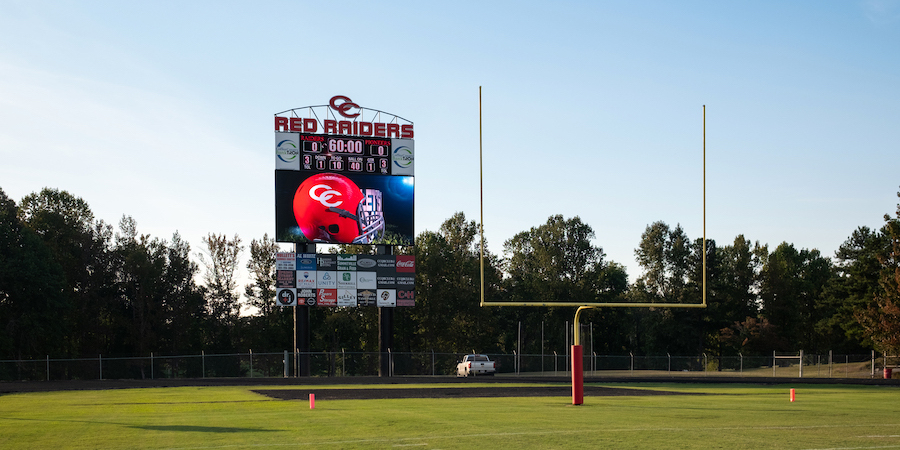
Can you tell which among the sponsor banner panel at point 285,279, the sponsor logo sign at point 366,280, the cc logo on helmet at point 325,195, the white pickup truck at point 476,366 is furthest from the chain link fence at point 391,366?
the cc logo on helmet at point 325,195

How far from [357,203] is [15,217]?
96.1 ft

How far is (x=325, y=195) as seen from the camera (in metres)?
41.1

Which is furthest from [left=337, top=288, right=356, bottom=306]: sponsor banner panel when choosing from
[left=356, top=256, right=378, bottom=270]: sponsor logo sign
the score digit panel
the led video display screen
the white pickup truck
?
the white pickup truck

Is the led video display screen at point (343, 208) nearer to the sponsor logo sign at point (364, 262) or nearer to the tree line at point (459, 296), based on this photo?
the sponsor logo sign at point (364, 262)

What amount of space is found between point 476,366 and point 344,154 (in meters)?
14.4

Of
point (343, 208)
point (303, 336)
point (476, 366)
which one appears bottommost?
point (476, 366)

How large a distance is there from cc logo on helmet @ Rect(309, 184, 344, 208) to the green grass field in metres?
20.4

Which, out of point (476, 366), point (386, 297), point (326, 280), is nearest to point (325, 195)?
point (326, 280)

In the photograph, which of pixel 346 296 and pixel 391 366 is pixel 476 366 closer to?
pixel 391 366

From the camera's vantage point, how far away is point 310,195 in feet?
134

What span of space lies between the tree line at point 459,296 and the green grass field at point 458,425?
3479 cm

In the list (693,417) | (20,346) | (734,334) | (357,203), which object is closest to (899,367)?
(734,334)

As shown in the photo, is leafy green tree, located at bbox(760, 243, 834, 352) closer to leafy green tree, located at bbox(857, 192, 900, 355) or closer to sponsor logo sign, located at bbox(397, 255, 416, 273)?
leafy green tree, located at bbox(857, 192, 900, 355)

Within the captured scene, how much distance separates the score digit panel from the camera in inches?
1619
